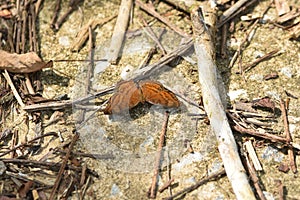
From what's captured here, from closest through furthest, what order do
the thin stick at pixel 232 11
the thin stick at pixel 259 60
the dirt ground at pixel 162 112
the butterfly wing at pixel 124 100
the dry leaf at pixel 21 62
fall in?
the dirt ground at pixel 162 112 → the butterfly wing at pixel 124 100 → the dry leaf at pixel 21 62 → the thin stick at pixel 259 60 → the thin stick at pixel 232 11

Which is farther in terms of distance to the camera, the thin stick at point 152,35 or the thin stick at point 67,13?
the thin stick at point 67,13

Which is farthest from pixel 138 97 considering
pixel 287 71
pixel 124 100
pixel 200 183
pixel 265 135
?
pixel 287 71

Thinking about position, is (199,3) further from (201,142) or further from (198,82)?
(201,142)

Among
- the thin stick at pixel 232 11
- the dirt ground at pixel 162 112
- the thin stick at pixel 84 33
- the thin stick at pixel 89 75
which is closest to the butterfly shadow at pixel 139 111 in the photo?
→ the dirt ground at pixel 162 112

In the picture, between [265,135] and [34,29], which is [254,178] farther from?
[34,29]

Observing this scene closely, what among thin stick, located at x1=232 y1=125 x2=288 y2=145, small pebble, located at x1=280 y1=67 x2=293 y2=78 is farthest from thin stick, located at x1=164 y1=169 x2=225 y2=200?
small pebble, located at x1=280 y1=67 x2=293 y2=78

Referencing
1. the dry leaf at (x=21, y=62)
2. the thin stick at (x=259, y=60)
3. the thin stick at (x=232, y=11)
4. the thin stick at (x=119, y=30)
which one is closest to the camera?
the dry leaf at (x=21, y=62)

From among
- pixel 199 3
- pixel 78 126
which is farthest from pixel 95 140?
pixel 199 3

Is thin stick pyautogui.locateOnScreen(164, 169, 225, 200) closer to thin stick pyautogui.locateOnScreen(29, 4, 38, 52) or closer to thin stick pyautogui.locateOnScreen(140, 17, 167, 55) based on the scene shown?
thin stick pyautogui.locateOnScreen(140, 17, 167, 55)

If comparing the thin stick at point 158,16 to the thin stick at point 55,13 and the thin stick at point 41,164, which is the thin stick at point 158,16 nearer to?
the thin stick at point 55,13
